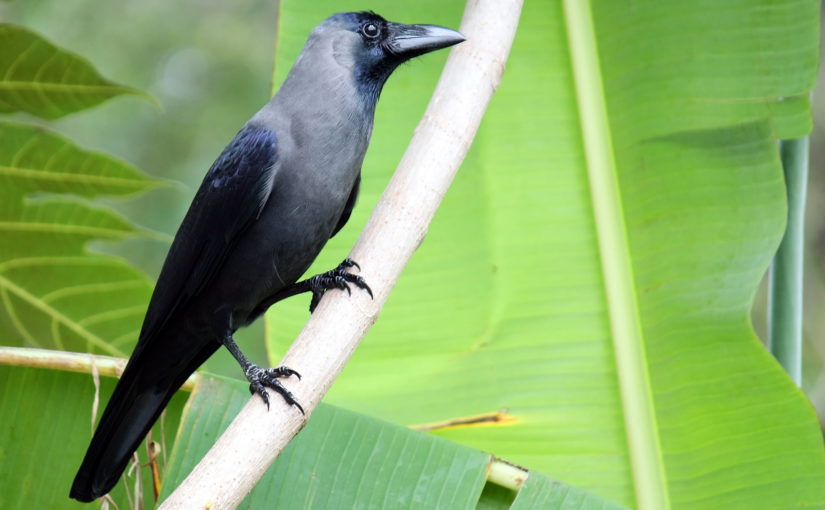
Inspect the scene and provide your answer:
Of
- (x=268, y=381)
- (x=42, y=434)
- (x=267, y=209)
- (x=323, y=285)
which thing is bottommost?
(x=42, y=434)

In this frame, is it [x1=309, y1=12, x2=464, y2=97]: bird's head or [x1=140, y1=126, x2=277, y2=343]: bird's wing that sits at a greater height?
[x1=309, y1=12, x2=464, y2=97]: bird's head

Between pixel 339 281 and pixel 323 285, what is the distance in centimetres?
30

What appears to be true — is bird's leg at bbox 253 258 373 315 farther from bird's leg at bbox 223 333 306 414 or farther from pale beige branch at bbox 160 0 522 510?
bird's leg at bbox 223 333 306 414

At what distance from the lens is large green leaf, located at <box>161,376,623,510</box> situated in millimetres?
1984

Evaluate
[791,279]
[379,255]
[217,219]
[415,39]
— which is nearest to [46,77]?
[217,219]

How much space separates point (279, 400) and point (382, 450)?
45 cm

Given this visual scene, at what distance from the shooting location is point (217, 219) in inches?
94.7

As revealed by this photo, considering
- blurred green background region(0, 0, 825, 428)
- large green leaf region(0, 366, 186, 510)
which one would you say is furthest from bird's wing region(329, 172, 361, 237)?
blurred green background region(0, 0, 825, 428)

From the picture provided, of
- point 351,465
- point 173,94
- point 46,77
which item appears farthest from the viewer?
point 173,94

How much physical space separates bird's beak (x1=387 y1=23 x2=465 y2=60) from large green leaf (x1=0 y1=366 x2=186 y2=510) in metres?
1.20

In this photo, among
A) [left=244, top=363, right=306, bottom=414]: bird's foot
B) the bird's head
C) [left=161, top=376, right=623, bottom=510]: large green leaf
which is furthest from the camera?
the bird's head

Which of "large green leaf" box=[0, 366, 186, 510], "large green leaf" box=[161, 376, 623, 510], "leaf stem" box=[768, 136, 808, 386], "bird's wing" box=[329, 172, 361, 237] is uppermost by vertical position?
"leaf stem" box=[768, 136, 808, 386]

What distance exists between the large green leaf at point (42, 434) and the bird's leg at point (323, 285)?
1.86 feet

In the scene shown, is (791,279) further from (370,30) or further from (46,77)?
(46,77)
